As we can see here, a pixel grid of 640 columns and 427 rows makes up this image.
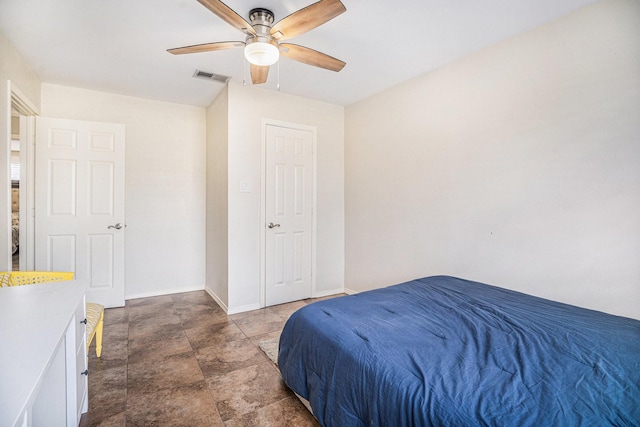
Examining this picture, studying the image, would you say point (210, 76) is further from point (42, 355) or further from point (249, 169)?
point (42, 355)

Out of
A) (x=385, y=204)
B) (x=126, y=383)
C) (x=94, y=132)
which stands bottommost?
Answer: (x=126, y=383)

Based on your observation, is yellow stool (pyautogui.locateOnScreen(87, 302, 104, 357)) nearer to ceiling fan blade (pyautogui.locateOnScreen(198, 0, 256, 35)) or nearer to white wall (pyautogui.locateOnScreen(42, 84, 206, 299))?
white wall (pyautogui.locateOnScreen(42, 84, 206, 299))

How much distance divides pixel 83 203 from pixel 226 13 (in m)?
2.83

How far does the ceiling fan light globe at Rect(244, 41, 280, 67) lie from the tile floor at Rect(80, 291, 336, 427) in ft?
6.95

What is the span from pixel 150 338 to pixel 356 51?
303 cm

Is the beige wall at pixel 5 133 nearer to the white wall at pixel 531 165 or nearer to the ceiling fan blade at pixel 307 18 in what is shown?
the ceiling fan blade at pixel 307 18

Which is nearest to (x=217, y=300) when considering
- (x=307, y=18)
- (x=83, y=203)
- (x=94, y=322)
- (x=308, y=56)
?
(x=94, y=322)

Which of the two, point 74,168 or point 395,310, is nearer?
point 395,310

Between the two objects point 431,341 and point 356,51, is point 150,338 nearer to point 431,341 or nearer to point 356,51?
point 431,341

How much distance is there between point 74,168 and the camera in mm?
3293

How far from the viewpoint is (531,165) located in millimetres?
2195

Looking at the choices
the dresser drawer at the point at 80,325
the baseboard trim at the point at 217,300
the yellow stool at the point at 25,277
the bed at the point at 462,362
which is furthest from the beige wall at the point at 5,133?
the bed at the point at 462,362

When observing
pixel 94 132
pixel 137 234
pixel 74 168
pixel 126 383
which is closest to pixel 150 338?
pixel 126 383

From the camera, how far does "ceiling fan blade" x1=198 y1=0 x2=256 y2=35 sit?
158 centimetres
